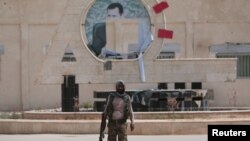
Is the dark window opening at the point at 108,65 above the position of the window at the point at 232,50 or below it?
below

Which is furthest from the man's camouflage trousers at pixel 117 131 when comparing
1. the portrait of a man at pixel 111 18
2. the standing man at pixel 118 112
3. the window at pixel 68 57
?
the window at pixel 68 57

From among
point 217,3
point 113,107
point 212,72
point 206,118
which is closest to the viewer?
point 113,107

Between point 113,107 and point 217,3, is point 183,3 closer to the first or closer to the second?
point 217,3

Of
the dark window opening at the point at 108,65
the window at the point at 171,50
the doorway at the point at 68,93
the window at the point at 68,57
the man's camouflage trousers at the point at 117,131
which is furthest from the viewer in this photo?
the window at the point at 171,50

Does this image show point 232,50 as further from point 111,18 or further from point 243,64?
point 111,18

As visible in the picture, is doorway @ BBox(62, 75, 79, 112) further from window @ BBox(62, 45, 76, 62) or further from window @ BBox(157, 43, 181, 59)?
window @ BBox(157, 43, 181, 59)

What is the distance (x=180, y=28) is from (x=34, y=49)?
281 inches

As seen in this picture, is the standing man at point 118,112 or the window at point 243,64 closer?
the standing man at point 118,112

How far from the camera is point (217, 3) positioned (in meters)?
30.8

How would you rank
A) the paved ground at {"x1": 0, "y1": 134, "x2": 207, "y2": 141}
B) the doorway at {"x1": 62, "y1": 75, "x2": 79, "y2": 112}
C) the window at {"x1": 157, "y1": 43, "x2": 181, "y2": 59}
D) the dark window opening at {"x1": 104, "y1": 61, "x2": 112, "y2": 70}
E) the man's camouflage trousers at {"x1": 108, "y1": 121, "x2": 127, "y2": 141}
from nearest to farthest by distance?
the man's camouflage trousers at {"x1": 108, "y1": 121, "x2": 127, "y2": 141}
the paved ground at {"x1": 0, "y1": 134, "x2": 207, "y2": 141}
the dark window opening at {"x1": 104, "y1": 61, "x2": 112, "y2": 70}
the doorway at {"x1": 62, "y1": 75, "x2": 79, "y2": 112}
the window at {"x1": 157, "y1": 43, "x2": 181, "y2": 59}

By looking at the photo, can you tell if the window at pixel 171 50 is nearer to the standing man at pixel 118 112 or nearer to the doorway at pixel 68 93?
the doorway at pixel 68 93

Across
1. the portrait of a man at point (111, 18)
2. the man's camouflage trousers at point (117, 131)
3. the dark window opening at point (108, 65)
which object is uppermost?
the portrait of a man at point (111, 18)

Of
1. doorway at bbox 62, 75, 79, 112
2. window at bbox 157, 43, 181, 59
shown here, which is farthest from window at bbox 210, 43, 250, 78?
doorway at bbox 62, 75, 79, 112

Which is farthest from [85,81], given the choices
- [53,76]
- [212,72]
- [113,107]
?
[113,107]
